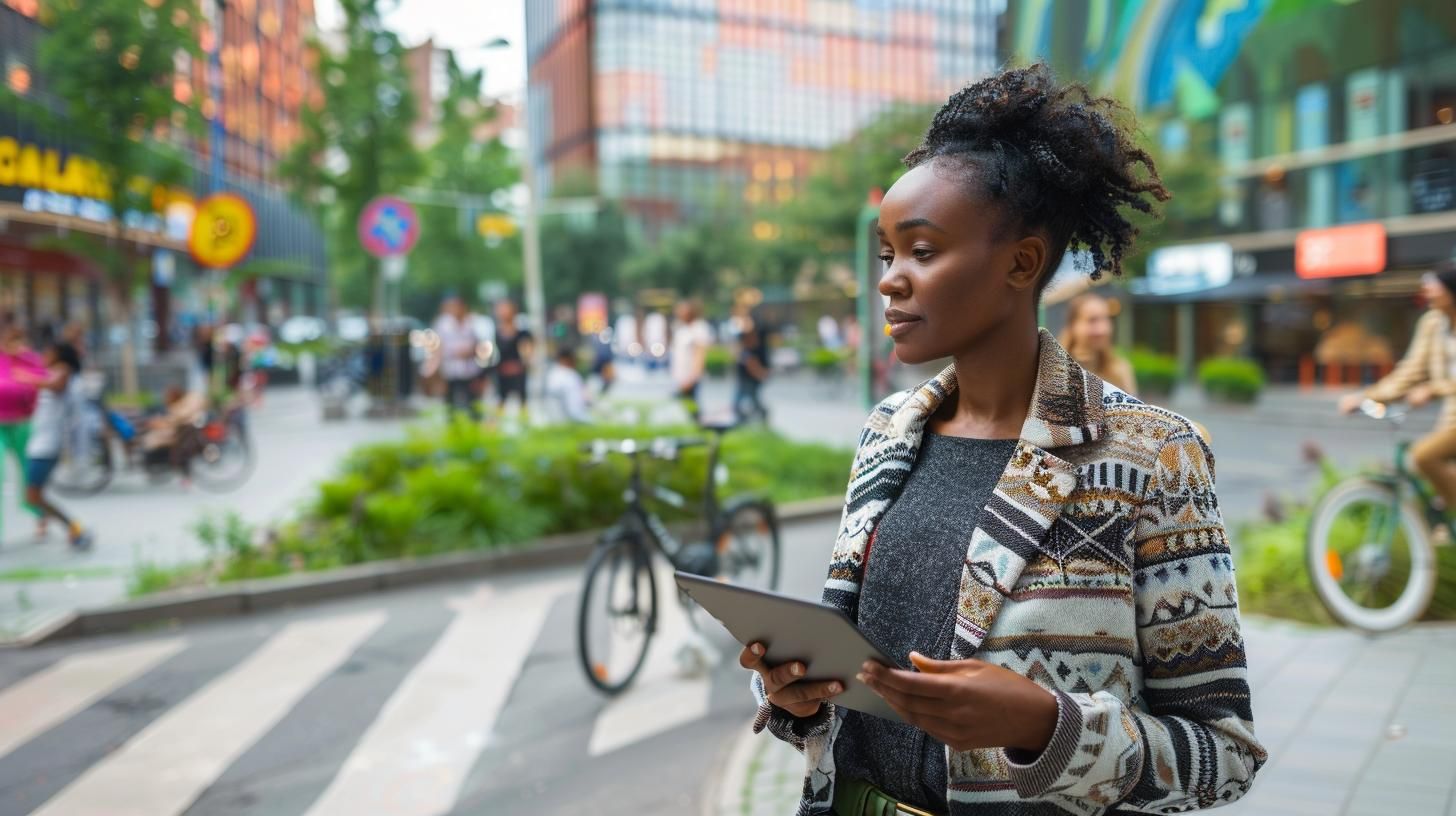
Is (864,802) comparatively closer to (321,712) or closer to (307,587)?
(321,712)

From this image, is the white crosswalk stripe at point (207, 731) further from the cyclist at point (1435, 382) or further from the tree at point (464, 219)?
the tree at point (464, 219)

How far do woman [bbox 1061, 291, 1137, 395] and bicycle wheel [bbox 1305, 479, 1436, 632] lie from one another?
1.43 m

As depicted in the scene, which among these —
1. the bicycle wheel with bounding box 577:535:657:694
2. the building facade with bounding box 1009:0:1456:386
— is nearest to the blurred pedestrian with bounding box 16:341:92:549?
the bicycle wheel with bounding box 577:535:657:694

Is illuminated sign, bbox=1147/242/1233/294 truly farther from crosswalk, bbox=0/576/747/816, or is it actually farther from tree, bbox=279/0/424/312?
crosswalk, bbox=0/576/747/816

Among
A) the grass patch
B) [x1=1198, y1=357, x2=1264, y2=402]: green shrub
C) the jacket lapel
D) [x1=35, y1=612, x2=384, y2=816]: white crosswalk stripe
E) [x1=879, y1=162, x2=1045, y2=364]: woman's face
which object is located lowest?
[x1=35, y1=612, x2=384, y2=816]: white crosswalk stripe

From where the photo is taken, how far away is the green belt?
1.65 m

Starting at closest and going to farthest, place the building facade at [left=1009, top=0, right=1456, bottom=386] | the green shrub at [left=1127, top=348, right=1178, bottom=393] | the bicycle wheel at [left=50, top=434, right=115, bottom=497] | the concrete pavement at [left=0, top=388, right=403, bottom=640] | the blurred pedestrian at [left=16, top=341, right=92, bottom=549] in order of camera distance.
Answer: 1. the concrete pavement at [left=0, top=388, right=403, bottom=640]
2. the blurred pedestrian at [left=16, top=341, right=92, bottom=549]
3. the bicycle wheel at [left=50, top=434, right=115, bottom=497]
4. the green shrub at [left=1127, top=348, right=1178, bottom=393]
5. the building facade at [left=1009, top=0, right=1456, bottom=386]

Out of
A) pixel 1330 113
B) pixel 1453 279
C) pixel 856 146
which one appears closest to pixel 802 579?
pixel 1453 279

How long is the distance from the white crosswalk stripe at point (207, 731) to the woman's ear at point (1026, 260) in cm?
422

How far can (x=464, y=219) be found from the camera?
4653 centimetres

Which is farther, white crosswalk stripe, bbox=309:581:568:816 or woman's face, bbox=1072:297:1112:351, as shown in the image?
woman's face, bbox=1072:297:1112:351

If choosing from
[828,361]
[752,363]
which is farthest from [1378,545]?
[828,361]

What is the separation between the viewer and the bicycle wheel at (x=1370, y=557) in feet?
20.8

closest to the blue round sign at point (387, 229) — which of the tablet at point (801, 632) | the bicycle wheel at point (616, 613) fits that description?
the bicycle wheel at point (616, 613)
